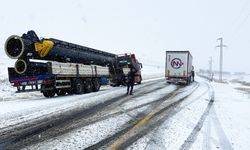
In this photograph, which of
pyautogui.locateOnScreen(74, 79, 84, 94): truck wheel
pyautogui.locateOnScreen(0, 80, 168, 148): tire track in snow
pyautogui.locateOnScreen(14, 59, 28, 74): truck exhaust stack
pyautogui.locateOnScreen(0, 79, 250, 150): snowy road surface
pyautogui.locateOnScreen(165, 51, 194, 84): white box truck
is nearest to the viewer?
pyautogui.locateOnScreen(0, 79, 250, 150): snowy road surface

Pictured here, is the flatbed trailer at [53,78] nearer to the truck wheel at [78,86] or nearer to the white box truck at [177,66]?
the truck wheel at [78,86]

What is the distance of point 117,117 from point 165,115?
1.97 m

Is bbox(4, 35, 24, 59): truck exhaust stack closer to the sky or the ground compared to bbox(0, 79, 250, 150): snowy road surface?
closer to the sky

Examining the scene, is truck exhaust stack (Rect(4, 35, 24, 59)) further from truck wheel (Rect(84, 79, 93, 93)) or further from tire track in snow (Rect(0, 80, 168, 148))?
tire track in snow (Rect(0, 80, 168, 148))

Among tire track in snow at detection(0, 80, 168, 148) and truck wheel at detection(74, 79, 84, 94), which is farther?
truck wheel at detection(74, 79, 84, 94)

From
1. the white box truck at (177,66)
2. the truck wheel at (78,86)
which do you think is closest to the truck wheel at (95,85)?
the truck wheel at (78,86)

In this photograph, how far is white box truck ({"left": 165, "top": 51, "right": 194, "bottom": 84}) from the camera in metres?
32.7

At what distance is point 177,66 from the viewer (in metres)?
32.9

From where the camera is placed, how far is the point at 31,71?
54.6ft

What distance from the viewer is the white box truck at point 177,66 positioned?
32.7 metres

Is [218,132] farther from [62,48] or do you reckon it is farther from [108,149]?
[62,48]

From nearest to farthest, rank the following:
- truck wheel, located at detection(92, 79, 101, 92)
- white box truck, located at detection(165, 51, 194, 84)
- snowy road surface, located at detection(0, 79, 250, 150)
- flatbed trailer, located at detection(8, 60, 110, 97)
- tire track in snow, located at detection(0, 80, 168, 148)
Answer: snowy road surface, located at detection(0, 79, 250, 150), tire track in snow, located at detection(0, 80, 168, 148), flatbed trailer, located at detection(8, 60, 110, 97), truck wheel, located at detection(92, 79, 101, 92), white box truck, located at detection(165, 51, 194, 84)

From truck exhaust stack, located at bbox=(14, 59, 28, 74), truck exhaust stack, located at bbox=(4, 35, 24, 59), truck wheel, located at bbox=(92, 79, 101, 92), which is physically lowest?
truck wheel, located at bbox=(92, 79, 101, 92)

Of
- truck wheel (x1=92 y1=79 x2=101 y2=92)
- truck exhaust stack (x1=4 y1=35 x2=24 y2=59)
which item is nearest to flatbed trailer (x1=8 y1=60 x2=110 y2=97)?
truck wheel (x1=92 y1=79 x2=101 y2=92)
